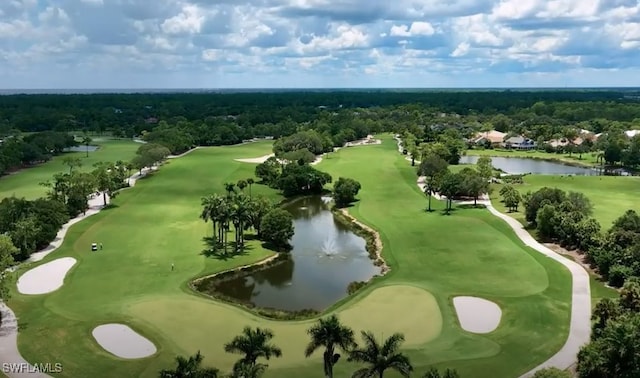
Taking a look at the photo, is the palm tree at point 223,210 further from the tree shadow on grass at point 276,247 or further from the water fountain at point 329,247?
the water fountain at point 329,247

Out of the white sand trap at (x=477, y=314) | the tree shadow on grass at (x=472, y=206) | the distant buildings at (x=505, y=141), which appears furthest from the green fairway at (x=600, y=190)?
the distant buildings at (x=505, y=141)

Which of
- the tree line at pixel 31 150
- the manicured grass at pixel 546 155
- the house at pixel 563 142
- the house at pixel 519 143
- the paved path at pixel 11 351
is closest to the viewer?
the paved path at pixel 11 351

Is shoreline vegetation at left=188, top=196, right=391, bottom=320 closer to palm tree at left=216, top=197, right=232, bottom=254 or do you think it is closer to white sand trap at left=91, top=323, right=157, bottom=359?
palm tree at left=216, top=197, right=232, bottom=254

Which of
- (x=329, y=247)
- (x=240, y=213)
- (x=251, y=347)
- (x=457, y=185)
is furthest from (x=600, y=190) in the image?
(x=251, y=347)

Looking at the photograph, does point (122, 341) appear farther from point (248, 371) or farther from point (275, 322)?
point (248, 371)

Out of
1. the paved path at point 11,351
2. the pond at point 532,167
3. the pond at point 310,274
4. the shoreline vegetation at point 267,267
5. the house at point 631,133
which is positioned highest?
the house at point 631,133

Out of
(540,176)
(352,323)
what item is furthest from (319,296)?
(540,176)
